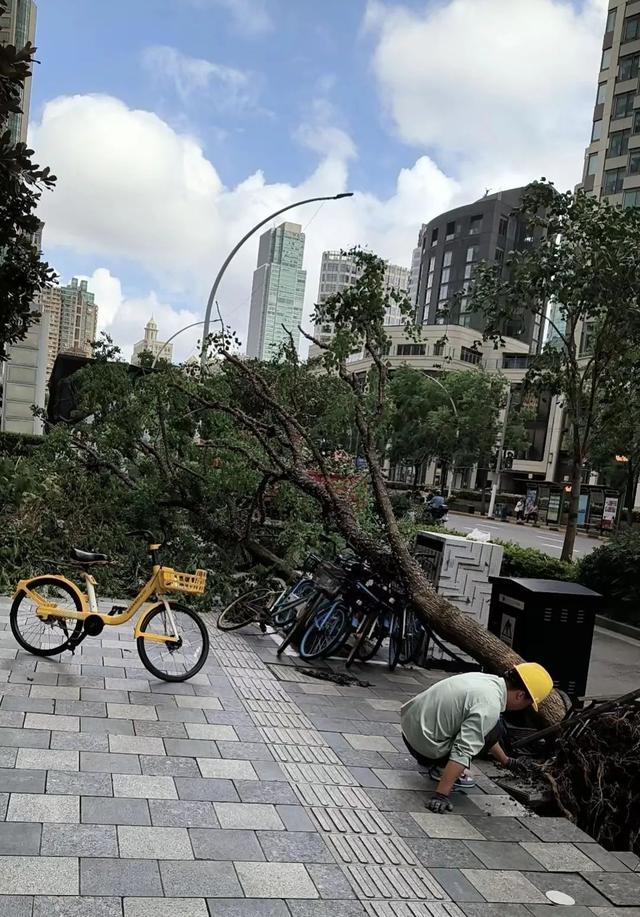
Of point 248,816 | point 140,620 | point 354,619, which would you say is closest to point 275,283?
point 354,619

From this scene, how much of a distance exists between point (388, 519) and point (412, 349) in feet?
273

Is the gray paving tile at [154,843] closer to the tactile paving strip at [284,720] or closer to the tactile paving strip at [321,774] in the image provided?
the tactile paving strip at [321,774]

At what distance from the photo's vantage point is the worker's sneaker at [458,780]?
16.6ft

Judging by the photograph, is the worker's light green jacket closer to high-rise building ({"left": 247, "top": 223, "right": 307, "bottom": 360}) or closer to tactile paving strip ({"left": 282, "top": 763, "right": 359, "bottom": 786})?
tactile paving strip ({"left": 282, "top": 763, "right": 359, "bottom": 786})

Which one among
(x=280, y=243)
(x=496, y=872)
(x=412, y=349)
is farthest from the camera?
(x=412, y=349)

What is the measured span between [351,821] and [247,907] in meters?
1.11

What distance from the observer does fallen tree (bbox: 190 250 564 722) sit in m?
6.72

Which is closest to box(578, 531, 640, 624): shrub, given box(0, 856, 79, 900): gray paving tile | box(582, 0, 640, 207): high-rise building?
box(0, 856, 79, 900): gray paving tile

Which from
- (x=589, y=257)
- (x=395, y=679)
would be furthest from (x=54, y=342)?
(x=395, y=679)

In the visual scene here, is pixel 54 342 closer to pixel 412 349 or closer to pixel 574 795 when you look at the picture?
pixel 412 349

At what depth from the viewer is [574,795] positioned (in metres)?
5.30

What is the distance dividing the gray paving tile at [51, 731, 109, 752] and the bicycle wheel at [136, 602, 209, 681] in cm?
132

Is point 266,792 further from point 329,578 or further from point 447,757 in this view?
point 329,578

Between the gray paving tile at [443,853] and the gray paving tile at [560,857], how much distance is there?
341 millimetres
